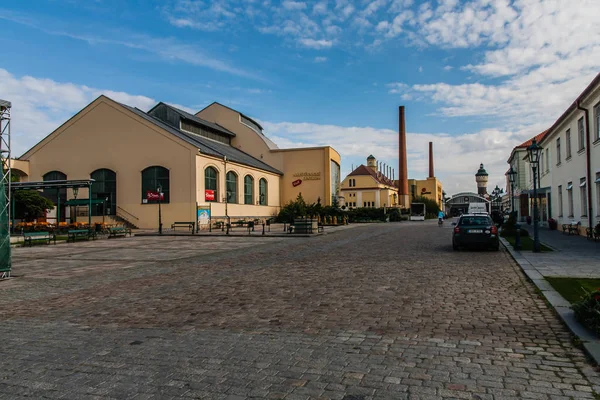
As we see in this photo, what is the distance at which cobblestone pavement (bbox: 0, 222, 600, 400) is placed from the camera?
13.4 feet

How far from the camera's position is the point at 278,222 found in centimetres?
5550

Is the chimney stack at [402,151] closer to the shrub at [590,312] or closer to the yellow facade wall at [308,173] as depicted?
the yellow facade wall at [308,173]

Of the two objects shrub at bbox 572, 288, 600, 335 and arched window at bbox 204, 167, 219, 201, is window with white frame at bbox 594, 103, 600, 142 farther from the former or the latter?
arched window at bbox 204, 167, 219, 201

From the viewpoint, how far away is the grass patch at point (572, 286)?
754 centimetres

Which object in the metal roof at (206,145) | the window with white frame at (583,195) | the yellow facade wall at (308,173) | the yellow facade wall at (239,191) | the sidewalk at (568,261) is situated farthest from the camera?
the yellow facade wall at (308,173)

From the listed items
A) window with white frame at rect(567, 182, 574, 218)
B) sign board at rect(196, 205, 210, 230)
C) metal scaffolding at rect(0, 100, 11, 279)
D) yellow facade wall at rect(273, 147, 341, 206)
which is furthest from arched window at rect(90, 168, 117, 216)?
window with white frame at rect(567, 182, 574, 218)

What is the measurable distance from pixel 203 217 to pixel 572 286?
31.3 meters

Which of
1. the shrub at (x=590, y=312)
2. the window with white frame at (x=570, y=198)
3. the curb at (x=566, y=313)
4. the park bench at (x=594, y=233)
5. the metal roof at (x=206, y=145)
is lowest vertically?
the curb at (x=566, y=313)

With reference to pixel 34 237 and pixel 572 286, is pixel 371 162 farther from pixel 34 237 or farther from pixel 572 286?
pixel 572 286

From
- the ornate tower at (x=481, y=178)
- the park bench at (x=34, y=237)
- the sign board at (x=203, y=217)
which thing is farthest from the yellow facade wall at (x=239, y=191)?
the ornate tower at (x=481, y=178)

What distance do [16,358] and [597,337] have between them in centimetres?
670

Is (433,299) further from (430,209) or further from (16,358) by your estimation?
(430,209)

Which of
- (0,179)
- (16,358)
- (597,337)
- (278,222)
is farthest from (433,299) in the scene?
(278,222)

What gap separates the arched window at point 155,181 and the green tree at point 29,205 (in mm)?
8074
